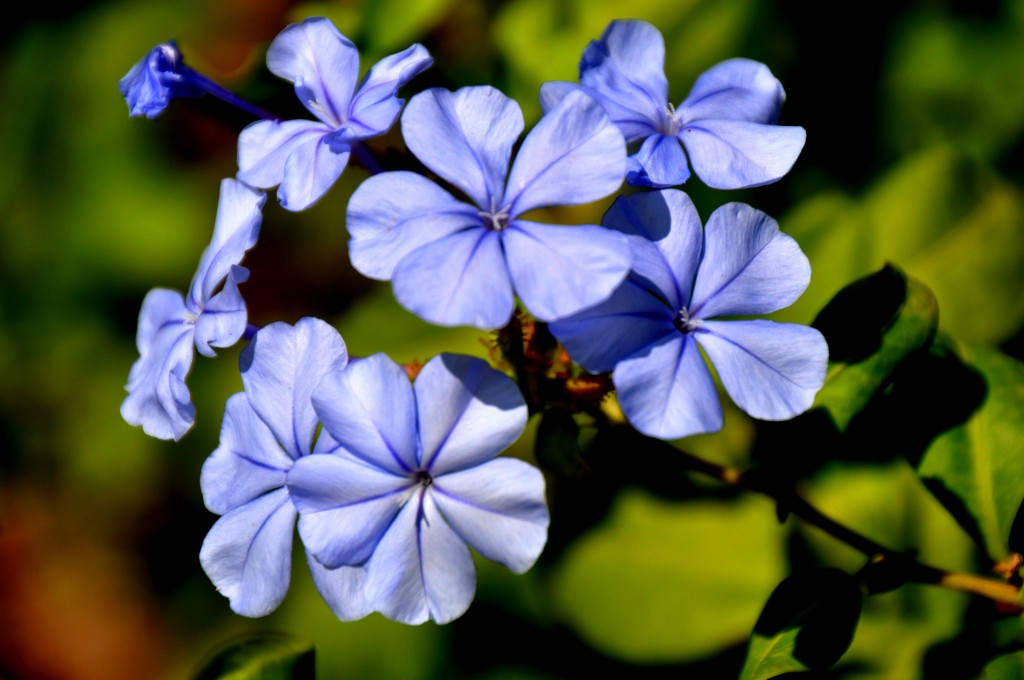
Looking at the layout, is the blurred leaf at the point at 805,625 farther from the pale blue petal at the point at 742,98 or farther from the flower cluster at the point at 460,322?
the pale blue petal at the point at 742,98

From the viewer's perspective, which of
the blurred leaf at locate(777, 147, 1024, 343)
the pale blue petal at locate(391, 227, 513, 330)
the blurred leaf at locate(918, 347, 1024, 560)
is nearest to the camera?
the pale blue petal at locate(391, 227, 513, 330)

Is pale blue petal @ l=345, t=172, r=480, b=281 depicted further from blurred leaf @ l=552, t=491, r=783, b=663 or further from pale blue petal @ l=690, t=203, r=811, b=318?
blurred leaf @ l=552, t=491, r=783, b=663

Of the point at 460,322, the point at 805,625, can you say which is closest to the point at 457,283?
the point at 460,322

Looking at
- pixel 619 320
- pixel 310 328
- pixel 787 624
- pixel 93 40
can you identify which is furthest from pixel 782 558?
pixel 93 40

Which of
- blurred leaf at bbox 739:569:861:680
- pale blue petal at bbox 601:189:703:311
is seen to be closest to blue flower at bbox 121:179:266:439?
pale blue petal at bbox 601:189:703:311

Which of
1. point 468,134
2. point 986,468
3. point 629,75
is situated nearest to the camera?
point 468,134

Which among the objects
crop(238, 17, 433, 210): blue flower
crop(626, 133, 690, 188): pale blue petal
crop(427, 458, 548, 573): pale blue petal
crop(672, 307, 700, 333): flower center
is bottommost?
crop(427, 458, 548, 573): pale blue petal

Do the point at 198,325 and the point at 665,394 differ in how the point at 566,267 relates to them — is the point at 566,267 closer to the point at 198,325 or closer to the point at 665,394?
the point at 665,394

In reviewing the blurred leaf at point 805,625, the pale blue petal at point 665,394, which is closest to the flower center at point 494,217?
the pale blue petal at point 665,394
